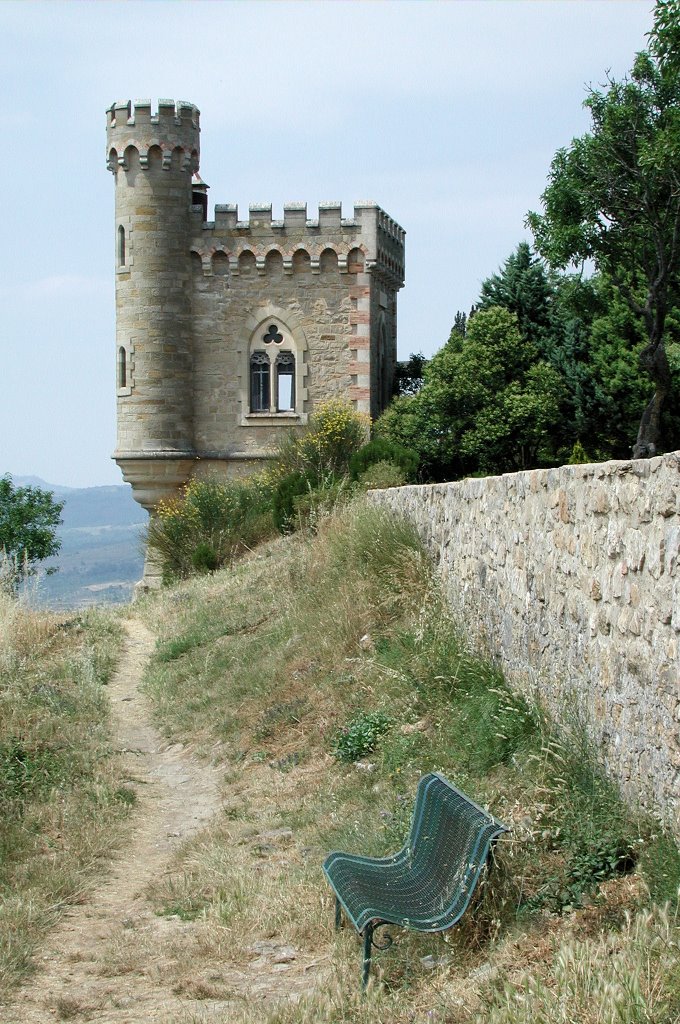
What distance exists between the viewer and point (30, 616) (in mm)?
16062

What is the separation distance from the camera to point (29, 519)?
46.1m

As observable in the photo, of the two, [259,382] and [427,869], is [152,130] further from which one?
[427,869]

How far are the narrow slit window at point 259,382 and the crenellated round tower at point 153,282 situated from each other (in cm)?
158

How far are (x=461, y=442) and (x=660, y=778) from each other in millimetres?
23106

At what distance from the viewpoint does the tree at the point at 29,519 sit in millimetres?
45312

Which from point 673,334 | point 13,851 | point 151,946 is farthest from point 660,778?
point 673,334

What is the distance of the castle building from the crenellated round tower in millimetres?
25

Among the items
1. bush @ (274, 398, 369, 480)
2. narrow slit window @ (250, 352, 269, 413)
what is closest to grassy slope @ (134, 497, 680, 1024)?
bush @ (274, 398, 369, 480)

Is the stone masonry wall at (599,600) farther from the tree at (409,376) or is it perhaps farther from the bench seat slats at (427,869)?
the tree at (409,376)

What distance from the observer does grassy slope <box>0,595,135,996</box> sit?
7.37 meters

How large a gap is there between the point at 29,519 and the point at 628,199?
29.7 m

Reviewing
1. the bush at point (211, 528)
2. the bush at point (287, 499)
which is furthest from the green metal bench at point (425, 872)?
the bush at point (211, 528)

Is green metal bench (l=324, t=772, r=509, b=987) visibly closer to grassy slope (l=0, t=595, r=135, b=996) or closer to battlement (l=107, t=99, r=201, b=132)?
grassy slope (l=0, t=595, r=135, b=996)

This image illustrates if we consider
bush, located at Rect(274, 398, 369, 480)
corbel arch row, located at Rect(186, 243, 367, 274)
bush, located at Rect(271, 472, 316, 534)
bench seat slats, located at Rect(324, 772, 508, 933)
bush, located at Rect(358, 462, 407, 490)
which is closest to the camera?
bench seat slats, located at Rect(324, 772, 508, 933)
